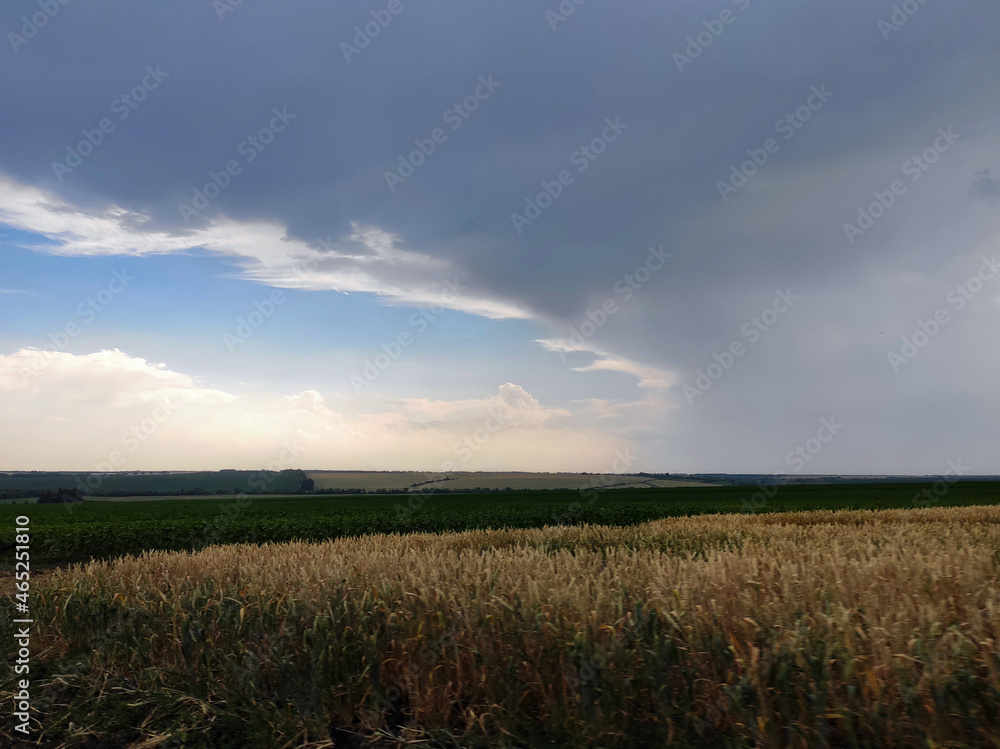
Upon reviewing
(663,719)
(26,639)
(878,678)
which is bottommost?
(26,639)

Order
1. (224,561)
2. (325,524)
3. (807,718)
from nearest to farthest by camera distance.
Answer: (807,718)
(224,561)
(325,524)

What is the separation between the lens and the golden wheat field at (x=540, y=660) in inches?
127

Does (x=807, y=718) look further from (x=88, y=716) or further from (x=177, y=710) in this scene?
(x=88, y=716)

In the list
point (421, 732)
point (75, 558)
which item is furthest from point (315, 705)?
point (75, 558)

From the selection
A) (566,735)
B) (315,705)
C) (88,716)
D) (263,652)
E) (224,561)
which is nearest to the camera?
(566,735)

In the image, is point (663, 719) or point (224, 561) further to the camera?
point (224, 561)

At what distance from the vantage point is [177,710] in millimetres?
4414

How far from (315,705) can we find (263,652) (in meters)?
0.88

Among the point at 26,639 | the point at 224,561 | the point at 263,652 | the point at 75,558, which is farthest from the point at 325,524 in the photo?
the point at 263,652

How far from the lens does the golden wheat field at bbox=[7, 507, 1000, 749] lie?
323 centimetres

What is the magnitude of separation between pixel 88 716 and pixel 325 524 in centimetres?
2399

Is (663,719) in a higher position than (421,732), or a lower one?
higher

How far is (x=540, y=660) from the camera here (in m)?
3.96

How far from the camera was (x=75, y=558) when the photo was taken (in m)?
25.1
